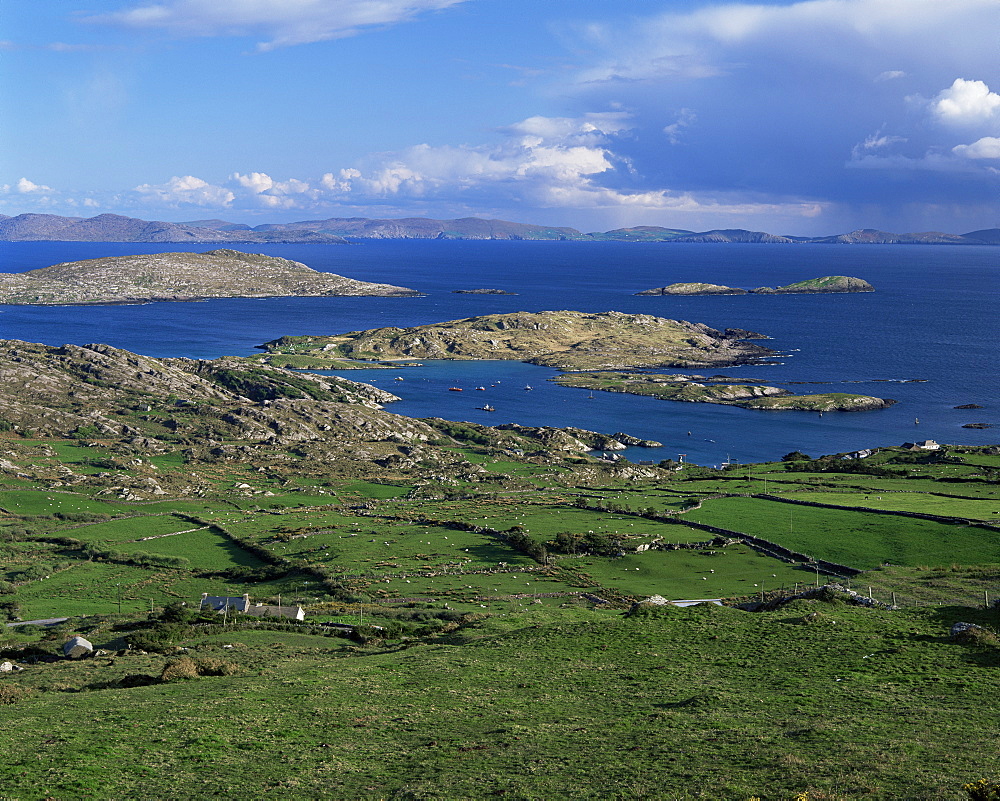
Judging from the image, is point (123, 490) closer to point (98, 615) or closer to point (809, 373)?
point (98, 615)

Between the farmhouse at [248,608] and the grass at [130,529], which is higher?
the farmhouse at [248,608]

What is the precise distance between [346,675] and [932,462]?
8132 centimetres

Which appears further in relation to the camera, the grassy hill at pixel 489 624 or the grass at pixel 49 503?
the grass at pixel 49 503

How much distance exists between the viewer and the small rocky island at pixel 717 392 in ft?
484

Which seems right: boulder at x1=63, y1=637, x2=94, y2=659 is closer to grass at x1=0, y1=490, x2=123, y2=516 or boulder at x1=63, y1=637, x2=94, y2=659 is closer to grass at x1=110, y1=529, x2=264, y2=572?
grass at x1=110, y1=529, x2=264, y2=572

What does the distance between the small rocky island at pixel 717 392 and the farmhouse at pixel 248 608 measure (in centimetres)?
11532

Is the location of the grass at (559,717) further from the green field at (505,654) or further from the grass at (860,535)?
the grass at (860,535)

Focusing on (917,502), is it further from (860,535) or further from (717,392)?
(717,392)

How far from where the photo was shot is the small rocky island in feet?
484

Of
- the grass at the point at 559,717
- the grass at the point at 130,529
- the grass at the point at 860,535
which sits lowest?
the grass at the point at 130,529

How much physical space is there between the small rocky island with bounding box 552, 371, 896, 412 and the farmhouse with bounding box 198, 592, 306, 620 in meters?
115

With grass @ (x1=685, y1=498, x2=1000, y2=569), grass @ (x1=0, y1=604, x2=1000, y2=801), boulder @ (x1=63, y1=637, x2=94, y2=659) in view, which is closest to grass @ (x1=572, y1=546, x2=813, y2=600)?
grass @ (x1=685, y1=498, x2=1000, y2=569)

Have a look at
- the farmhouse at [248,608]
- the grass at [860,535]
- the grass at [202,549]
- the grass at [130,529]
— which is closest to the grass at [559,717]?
the farmhouse at [248,608]

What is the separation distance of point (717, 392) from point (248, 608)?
12195cm
